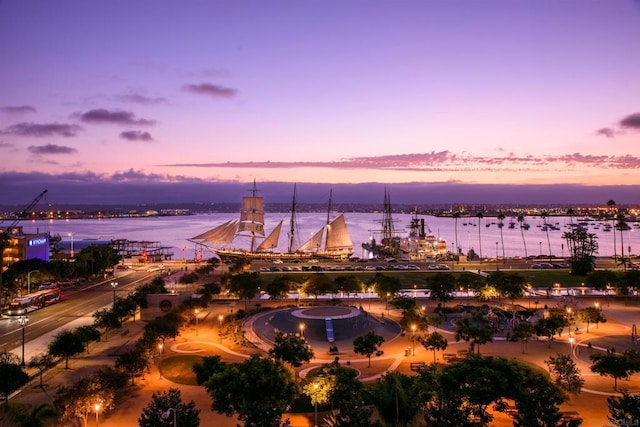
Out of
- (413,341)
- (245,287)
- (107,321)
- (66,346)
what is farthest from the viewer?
(245,287)

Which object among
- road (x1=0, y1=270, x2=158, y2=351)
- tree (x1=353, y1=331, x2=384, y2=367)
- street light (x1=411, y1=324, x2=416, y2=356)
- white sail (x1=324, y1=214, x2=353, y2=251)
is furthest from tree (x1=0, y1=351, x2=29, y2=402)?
white sail (x1=324, y1=214, x2=353, y2=251)

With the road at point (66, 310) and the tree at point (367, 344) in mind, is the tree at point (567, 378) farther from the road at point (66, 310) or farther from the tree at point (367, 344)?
the road at point (66, 310)

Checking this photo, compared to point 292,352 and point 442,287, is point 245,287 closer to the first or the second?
point 442,287

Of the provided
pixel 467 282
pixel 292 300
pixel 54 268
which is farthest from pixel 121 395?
pixel 54 268

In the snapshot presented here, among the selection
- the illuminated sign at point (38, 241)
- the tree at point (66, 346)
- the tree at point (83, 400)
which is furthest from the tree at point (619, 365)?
the illuminated sign at point (38, 241)

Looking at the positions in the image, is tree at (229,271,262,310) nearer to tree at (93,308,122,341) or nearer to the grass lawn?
tree at (93,308,122,341)

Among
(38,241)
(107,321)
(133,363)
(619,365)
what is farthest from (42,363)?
(38,241)
